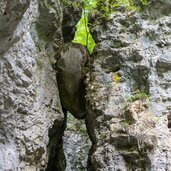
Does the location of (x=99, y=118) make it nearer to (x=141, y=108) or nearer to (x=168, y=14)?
(x=141, y=108)

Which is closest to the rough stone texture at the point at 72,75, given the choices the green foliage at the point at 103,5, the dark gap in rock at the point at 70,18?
the green foliage at the point at 103,5

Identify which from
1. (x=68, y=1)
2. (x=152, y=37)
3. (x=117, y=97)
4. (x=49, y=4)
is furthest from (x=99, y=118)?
(x=68, y=1)

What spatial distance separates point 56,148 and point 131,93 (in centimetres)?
211

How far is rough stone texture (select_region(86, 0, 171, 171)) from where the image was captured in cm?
454

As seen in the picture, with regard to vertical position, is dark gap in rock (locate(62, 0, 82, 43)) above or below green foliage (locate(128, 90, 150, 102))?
above

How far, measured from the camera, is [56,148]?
6457 mm

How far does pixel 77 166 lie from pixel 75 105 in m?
2.02

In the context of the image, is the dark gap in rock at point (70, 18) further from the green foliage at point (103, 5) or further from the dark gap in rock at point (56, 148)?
the dark gap in rock at point (56, 148)

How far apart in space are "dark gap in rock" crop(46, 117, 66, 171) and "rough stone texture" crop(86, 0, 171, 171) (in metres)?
0.62

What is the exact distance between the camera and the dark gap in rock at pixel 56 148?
18.6ft

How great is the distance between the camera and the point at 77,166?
24.4 feet

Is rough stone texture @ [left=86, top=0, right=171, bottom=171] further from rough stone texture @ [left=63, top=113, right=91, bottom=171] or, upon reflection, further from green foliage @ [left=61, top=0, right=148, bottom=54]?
rough stone texture @ [left=63, top=113, right=91, bottom=171]

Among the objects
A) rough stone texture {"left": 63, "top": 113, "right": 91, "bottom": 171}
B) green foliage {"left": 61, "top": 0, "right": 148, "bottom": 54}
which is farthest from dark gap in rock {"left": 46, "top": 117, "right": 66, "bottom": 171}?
green foliage {"left": 61, "top": 0, "right": 148, "bottom": 54}

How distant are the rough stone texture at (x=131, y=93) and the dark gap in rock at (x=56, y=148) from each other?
0.62 meters
